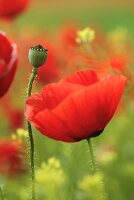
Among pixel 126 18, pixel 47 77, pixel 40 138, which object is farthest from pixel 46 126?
pixel 126 18

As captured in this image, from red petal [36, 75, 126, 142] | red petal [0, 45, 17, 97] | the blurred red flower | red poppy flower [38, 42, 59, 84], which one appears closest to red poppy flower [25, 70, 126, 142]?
red petal [36, 75, 126, 142]

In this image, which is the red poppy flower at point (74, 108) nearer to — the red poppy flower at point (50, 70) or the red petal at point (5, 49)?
the red petal at point (5, 49)

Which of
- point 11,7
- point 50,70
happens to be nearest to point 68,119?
point 50,70

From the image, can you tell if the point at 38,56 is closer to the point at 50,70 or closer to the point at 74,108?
the point at 74,108

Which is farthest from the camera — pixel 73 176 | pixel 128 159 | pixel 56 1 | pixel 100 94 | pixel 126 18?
pixel 56 1

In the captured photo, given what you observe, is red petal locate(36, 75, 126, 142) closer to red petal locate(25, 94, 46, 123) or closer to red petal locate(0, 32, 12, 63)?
red petal locate(25, 94, 46, 123)

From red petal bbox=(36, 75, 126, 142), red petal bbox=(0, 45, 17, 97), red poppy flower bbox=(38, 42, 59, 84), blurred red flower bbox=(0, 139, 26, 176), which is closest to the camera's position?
red petal bbox=(36, 75, 126, 142)

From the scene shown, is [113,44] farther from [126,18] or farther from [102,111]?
[126,18]
